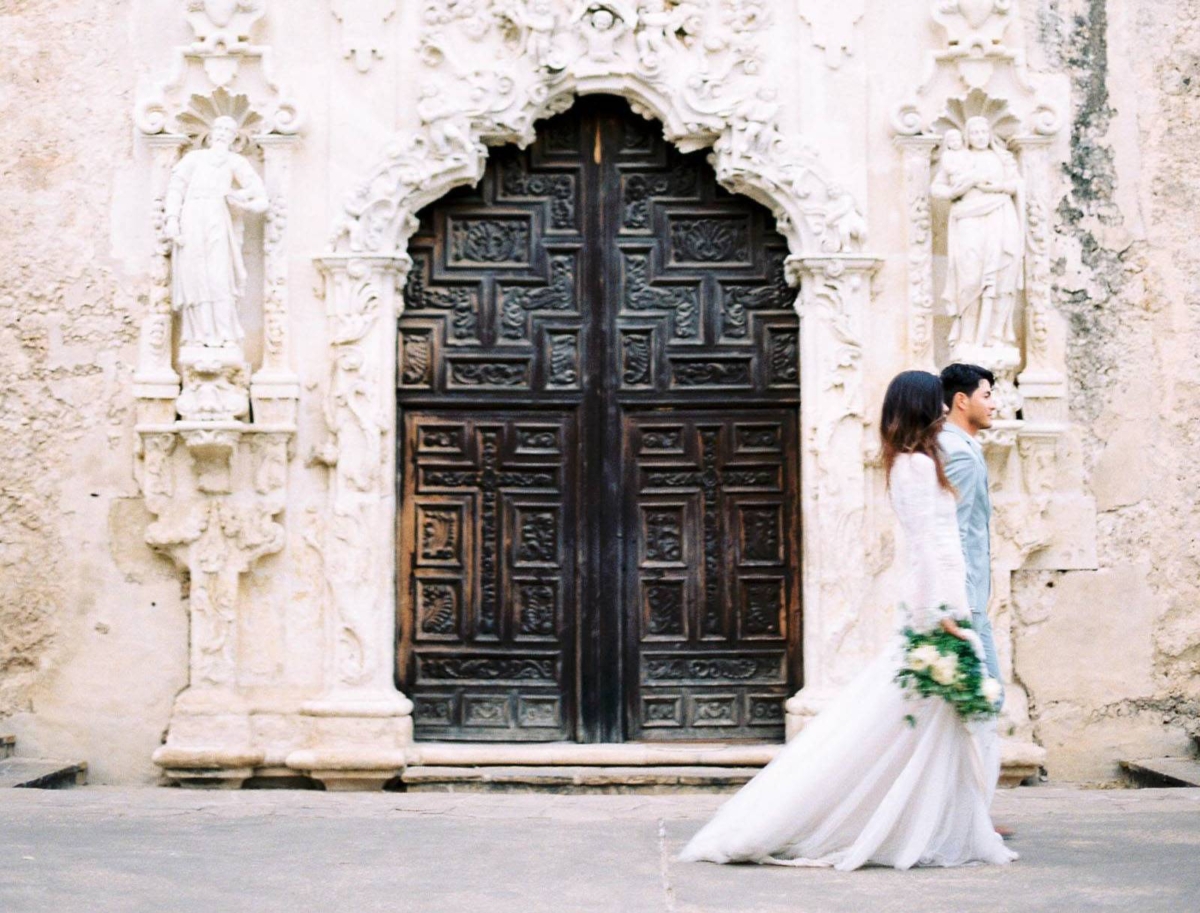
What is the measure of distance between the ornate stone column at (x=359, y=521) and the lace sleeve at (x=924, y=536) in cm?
357

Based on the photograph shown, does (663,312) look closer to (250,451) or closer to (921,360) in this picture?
(921,360)

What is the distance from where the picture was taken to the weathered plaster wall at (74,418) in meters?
9.27

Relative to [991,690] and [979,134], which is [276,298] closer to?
[979,134]

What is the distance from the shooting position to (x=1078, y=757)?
9266mm

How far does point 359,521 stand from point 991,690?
3913mm

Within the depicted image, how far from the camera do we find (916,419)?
6.30 meters

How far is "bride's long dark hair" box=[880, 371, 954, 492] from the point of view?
630 centimetres

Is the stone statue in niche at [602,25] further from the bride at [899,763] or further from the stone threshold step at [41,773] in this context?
the stone threshold step at [41,773]

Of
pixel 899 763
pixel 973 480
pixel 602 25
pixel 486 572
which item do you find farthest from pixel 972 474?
pixel 602 25

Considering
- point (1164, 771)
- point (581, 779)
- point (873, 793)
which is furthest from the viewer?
point (581, 779)

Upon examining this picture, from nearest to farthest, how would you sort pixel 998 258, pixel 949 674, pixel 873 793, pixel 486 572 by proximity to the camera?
pixel 949 674
pixel 873 793
pixel 998 258
pixel 486 572

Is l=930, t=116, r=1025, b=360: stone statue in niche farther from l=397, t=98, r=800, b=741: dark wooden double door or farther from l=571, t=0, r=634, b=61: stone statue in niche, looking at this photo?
l=571, t=0, r=634, b=61: stone statue in niche

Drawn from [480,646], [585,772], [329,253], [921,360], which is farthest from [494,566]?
[921,360]

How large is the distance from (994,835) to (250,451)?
440 centimetres
